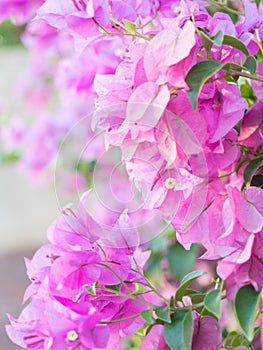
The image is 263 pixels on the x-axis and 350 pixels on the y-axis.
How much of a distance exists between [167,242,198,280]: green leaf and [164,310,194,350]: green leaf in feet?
1.98

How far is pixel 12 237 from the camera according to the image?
3.44m

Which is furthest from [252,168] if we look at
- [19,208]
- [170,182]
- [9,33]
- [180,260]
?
[19,208]

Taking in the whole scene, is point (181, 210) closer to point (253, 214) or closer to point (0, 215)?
point (253, 214)

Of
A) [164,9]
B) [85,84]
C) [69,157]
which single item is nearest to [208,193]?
[164,9]

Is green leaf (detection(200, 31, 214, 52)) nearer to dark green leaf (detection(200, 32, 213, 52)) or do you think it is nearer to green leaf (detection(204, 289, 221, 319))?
dark green leaf (detection(200, 32, 213, 52))

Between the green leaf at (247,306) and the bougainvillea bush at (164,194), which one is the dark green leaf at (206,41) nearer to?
the bougainvillea bush at (164,194)

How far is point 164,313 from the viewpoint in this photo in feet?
1.53

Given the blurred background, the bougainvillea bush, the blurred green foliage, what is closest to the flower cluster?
the bougainvillea bush

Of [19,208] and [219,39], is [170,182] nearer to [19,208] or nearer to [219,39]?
[219,39]

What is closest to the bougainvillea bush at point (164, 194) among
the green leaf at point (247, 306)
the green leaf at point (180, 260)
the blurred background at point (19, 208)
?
the green leaf at point (247, 306)

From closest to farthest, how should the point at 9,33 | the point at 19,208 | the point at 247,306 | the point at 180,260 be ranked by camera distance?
the point at 247,306
the point at 180,260
the point at 9,33
the point at 19,208

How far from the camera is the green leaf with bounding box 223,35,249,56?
0.46 m

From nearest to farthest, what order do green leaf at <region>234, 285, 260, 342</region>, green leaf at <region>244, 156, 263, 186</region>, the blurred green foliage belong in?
green leaf at <region>234, 285, 260, 342</region>, green leaf at <region>244, 156, 263, 186</region>, the blurred green foliage

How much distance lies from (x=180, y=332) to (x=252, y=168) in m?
0.13
